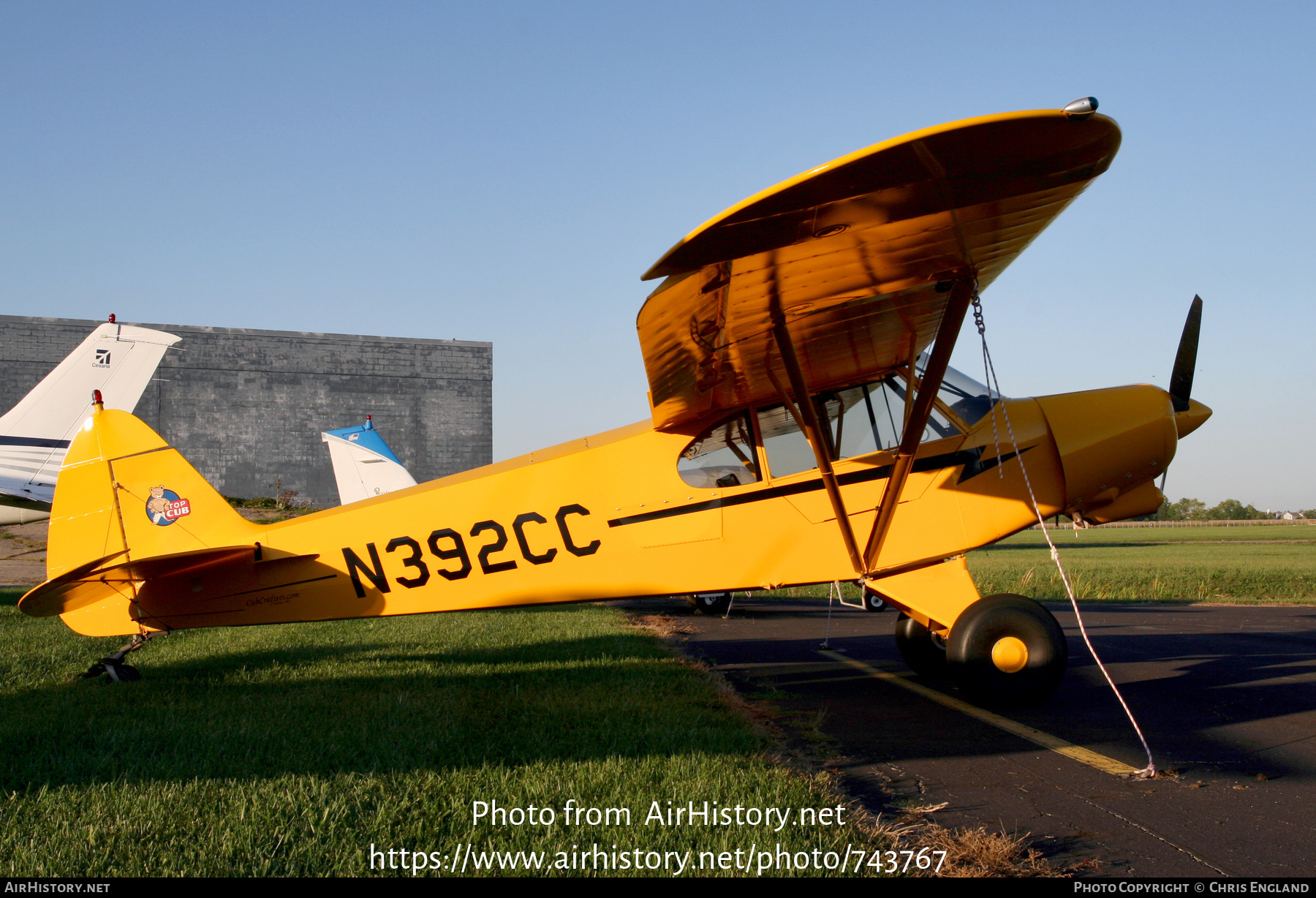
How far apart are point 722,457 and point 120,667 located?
200 inches

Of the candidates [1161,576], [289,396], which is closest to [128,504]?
[1161,576]

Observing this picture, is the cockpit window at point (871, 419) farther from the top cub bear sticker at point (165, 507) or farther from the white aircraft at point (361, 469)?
the white aircraft at point (361, 469)

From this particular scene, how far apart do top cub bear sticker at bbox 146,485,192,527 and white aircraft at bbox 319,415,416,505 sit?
7876mm

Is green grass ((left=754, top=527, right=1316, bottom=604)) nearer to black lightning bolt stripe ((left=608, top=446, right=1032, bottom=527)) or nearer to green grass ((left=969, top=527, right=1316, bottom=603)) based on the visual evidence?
green grass ((left=969, top=527, right=1316, bottom=603))

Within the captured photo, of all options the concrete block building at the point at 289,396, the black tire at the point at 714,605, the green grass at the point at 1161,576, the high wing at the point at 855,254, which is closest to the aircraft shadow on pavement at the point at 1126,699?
the high wing at the point at 855,254

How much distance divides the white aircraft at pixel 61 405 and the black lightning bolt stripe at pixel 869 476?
11.1 metres

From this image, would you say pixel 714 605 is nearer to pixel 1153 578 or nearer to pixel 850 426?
pixel 850 426

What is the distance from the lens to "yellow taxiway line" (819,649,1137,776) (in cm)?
417

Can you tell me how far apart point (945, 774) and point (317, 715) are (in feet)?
12.3

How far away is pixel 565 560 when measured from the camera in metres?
6.11

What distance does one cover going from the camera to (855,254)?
14.6ft

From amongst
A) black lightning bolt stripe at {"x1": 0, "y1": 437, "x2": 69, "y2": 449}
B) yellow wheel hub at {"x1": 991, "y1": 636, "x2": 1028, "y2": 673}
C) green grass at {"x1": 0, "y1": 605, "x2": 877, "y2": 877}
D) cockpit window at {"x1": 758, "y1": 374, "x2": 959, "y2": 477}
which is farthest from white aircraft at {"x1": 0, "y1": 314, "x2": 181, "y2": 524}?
yellow wheel hub at {"x1": 991, "y1": 636, "x2": 1028, "y2": 673}

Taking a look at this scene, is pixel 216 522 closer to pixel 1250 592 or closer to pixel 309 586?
pixel 309 586
